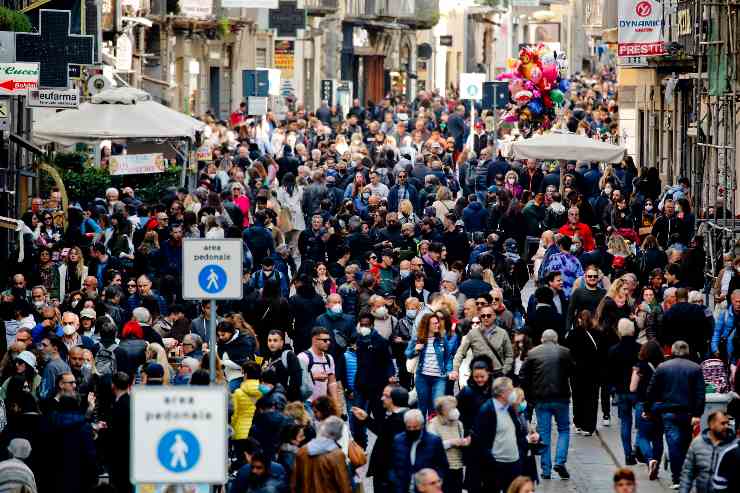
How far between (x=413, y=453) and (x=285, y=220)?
16.8 m

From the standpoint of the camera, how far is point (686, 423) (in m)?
16.5

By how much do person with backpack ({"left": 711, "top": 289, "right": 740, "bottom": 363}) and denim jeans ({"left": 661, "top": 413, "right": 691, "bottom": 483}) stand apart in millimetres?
2539

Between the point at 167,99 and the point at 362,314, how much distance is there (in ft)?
112

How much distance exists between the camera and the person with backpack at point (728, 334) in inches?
751

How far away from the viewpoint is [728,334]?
1919cm

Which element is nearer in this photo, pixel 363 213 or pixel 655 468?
pixel 655 468

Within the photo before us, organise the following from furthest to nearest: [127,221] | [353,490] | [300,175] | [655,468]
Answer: [300,175]
[127,221]
[655,468]
[353,490]

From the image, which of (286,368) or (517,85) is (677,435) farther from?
(517,85)

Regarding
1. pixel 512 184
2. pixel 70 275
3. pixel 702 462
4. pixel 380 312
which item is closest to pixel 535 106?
pixel 512 184

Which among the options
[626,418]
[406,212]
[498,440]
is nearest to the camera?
[498,440]

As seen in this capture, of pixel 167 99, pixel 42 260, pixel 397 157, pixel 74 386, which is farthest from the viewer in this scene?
pixel 167 99

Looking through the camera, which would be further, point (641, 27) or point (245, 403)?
point (641, 27)

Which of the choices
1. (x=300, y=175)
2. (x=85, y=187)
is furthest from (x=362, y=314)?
(x=300, y=175)

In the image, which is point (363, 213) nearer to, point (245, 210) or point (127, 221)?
point (245, 210)
